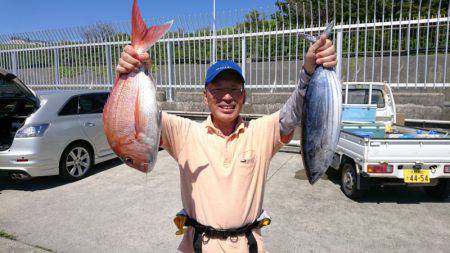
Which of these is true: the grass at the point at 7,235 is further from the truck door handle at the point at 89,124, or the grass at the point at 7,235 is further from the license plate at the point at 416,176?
the license plate at the point at 416,176

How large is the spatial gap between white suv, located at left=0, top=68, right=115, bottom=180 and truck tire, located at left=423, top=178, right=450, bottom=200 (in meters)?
5.73

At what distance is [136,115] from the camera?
1.59 metres

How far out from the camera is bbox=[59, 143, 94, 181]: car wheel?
6.02 metres

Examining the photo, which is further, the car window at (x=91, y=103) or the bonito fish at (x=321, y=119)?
the car window at (x=91, y=103)

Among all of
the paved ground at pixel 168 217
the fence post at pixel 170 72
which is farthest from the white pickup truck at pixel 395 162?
the fence post at pixel 170 72

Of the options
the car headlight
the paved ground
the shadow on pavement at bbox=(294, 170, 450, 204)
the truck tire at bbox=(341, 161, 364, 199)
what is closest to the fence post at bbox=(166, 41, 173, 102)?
the paved ground

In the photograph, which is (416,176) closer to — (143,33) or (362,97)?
(362,97)

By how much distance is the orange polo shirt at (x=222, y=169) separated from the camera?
182cm

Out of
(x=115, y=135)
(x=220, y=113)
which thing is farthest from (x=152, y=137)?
(x=220, y=113)

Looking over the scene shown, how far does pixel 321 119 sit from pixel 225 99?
20.8 inches

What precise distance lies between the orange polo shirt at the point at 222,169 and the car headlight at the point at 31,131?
4.45 m

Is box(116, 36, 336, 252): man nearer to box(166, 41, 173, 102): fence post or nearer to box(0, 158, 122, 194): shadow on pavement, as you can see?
box(0, 158, 122, 194): shadow on pavement

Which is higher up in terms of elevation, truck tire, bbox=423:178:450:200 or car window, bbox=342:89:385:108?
car window, bbox=342:89:385:108

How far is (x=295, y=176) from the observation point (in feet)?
20.6
